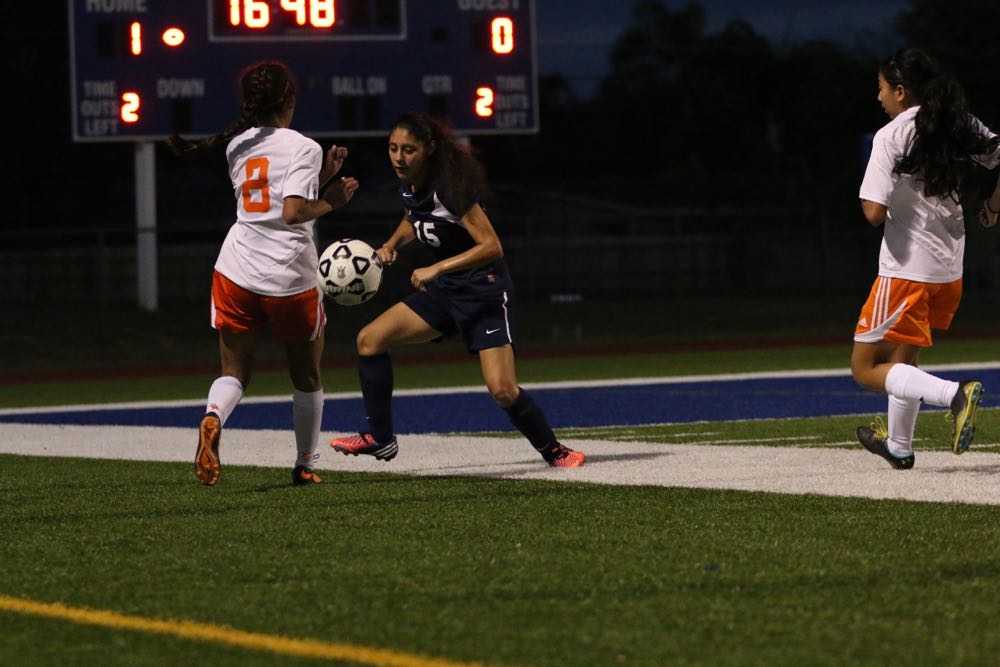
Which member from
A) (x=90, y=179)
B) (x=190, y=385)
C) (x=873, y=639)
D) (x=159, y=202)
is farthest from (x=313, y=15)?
(x=159, y=202)

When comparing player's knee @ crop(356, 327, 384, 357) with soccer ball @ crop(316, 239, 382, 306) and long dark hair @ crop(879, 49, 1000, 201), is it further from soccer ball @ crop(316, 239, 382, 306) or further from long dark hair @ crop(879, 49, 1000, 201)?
long dark hair @ crop(879, 49, 1000, 201)

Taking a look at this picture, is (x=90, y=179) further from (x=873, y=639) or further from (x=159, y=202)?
(x=873, y=639)

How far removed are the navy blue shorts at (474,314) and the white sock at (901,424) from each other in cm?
192

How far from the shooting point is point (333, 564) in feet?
21.3

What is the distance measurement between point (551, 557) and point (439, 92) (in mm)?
21038

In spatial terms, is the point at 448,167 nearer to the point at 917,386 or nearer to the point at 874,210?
the point at 874,210

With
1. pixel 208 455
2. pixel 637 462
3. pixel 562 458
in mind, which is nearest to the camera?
pixel 208 455

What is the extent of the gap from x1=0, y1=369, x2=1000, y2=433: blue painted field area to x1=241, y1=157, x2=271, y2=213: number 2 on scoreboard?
15.0 ft

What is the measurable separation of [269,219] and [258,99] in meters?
0.55

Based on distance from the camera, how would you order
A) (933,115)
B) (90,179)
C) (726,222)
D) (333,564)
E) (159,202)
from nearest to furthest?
(333,564), (933,115), (90,179), (726,222), (159,202)

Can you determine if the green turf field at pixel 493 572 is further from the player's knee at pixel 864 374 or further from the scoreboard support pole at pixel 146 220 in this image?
the scoreboard support pole at pixel 146 220

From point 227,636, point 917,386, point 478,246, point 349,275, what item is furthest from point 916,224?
point 227,636

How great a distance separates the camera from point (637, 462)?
10023 mm

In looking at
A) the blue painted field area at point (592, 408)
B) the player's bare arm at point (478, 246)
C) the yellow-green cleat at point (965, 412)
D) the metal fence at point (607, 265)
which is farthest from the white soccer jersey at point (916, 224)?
the metal fence at point (607, 265)
